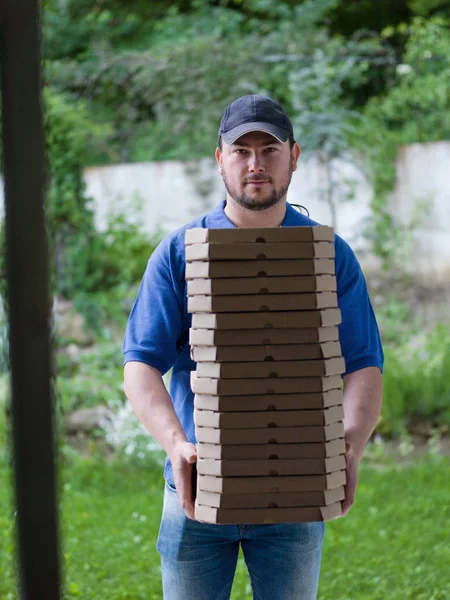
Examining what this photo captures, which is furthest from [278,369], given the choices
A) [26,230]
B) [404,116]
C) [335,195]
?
[404,116]

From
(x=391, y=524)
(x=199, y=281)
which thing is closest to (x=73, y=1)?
(x=391, y=524)

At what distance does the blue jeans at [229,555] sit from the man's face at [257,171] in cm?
69

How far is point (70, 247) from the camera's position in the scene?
7.81 metres

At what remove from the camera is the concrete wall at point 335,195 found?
7809 millimetres

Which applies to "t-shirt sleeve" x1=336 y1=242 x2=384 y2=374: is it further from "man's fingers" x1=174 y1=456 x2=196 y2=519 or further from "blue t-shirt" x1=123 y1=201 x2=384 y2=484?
"man's fingers" x1=174 y1=456 x2=196 y2=519

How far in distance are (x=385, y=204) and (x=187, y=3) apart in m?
3.55

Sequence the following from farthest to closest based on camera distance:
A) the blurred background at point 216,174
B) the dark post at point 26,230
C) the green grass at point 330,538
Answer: the blurred background at point 216,174, the green grass at point 330,538, the dark post at point 26,230

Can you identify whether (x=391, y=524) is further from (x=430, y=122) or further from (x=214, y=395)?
(x=430, y=122)

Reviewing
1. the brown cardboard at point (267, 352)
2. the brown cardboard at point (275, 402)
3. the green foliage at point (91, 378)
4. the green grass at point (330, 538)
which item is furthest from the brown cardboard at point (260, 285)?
the green foliage at point (91, 378)

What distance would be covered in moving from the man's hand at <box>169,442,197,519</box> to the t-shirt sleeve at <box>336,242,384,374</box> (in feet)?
1.45

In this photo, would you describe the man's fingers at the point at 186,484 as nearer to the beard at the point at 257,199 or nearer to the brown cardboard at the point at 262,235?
the brown cardboard at the point at 262,235

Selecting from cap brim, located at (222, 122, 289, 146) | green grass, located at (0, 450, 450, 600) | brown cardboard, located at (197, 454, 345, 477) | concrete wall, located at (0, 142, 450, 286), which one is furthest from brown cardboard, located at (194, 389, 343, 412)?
concrete wall, located at (0, 142, 450, 286)

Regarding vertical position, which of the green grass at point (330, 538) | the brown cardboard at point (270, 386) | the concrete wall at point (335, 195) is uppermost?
the concrete wall at point (335, 195)

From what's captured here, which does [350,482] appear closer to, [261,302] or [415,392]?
[261,302]
